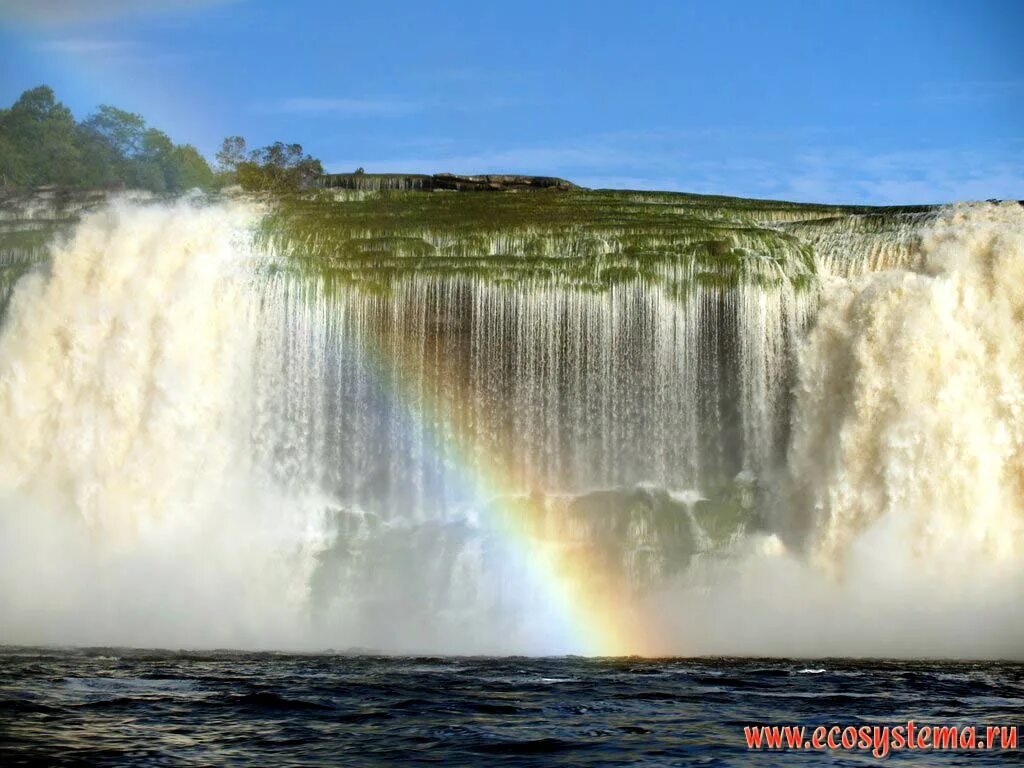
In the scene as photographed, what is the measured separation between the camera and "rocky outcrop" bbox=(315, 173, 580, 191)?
48.6 metres

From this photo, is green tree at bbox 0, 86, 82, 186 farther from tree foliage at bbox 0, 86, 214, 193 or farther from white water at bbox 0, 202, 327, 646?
white water at bbox 0, 202, 327, 646

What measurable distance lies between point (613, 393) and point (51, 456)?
42.2ft

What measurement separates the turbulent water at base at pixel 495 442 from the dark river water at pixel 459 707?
15.7 ft

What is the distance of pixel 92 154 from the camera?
251 feet

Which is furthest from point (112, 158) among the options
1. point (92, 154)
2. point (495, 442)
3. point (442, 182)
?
point (495, 442)

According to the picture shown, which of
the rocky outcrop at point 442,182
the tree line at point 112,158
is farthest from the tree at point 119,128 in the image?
the rocky outcrop at point 442,182

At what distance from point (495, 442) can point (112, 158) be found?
48088 millimetres

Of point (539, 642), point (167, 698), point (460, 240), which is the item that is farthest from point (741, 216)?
point (167, 698)

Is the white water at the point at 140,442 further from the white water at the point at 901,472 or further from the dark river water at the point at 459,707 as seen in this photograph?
the white water at the point at 901,472

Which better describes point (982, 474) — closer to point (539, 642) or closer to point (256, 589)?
point (539, 642)

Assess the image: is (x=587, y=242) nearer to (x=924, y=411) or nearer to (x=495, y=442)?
(x=495, y=442)

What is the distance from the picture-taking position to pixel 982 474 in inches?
1236

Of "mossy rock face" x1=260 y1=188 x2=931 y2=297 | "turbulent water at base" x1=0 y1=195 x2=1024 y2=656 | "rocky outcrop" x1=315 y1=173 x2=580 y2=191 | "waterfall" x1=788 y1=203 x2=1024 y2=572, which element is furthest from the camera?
"rocky outcrop" x1=315 y1=173 x2=580 y2=191

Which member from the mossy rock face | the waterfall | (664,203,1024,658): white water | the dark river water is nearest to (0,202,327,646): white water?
the mossy rock face
